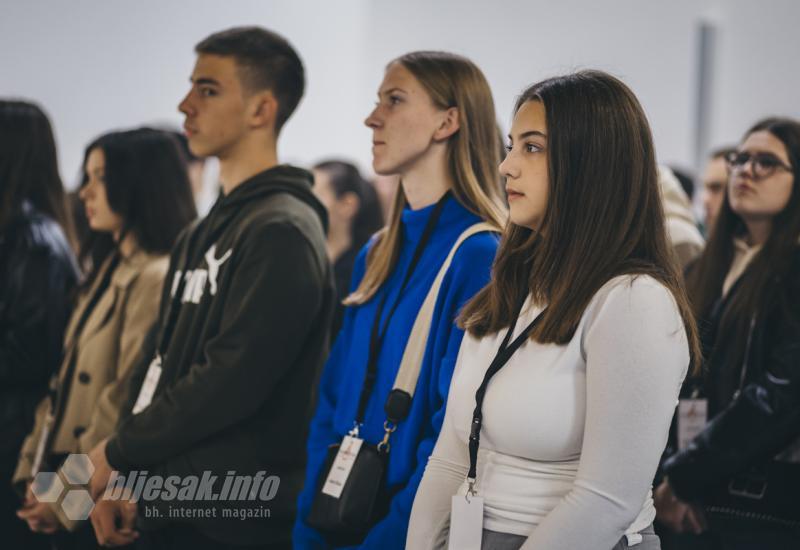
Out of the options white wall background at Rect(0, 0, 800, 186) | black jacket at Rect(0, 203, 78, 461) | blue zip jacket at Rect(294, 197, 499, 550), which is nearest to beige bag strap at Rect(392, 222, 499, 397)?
blue zip jacket at Rect(294, 197, 499, 550)

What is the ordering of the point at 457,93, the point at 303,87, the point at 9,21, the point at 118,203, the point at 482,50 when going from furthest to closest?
the point at 482,50, the point at 9,21, the point at 118,203, the point at 303,87, the point at 457,93

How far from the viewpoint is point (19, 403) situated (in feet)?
9.75

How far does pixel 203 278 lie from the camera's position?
92.4 inches

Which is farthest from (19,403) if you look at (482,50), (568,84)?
(482,50)

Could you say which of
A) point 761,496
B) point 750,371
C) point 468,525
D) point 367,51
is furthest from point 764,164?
point 367,51

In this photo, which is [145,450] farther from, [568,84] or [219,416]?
[568,84]

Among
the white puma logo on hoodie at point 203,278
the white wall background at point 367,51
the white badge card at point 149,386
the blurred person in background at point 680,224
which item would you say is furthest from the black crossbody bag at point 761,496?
the white wall background at point 367,51

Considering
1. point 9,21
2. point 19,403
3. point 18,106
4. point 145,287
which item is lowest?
point 19,403

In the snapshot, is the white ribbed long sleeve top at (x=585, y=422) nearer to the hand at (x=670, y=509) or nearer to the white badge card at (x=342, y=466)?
the white badge card at (x=342, y=466)

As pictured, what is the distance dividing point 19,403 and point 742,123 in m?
5.41

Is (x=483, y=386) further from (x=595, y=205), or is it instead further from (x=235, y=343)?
(x=235, y=343)

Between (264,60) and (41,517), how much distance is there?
148cm

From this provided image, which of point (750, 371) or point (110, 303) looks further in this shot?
point (110, 303)

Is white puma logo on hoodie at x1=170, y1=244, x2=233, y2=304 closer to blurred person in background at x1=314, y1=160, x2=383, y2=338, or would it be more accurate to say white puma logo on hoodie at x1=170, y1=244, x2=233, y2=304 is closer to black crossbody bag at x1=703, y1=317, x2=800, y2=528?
black crossbody bag at x1=703, y1=317, x2=800, y2=528
